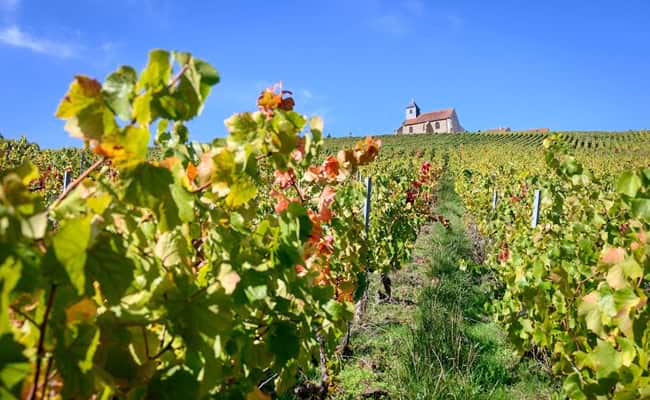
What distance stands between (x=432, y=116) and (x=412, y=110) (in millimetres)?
10150

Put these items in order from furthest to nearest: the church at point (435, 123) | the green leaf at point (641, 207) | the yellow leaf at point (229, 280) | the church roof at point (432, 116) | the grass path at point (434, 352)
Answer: the church roof at point (432, 116)
the church at point (435, 123)
the grass path at point (434, 352)
the green leaf at point (641, 207)
the yellow leaf at point (229, 280)

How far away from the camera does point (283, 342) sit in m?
1.30

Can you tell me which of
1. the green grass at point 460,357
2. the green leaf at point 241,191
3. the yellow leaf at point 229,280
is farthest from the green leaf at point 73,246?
the green grass at point 460,357

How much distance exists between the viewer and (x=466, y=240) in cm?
1070

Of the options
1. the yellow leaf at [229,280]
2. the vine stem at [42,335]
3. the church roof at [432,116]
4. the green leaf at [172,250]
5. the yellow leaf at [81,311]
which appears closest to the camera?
the vine stem at [42,335]

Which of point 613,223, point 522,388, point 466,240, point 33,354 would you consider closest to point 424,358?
point 522,388

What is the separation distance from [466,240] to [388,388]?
298 inches

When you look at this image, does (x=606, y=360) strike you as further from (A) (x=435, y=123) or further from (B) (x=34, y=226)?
(A) (x=435, y=123)

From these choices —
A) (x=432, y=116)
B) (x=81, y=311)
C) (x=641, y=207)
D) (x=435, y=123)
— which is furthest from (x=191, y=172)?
(x=432, y=116)

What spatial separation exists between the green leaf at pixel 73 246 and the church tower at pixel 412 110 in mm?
98548

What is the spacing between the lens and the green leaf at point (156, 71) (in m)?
0.88

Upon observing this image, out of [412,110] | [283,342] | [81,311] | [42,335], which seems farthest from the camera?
[412,110]

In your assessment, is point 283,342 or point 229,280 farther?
point 283,342

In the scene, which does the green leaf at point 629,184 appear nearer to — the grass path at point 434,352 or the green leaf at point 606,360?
the green leaf at point 606,360
